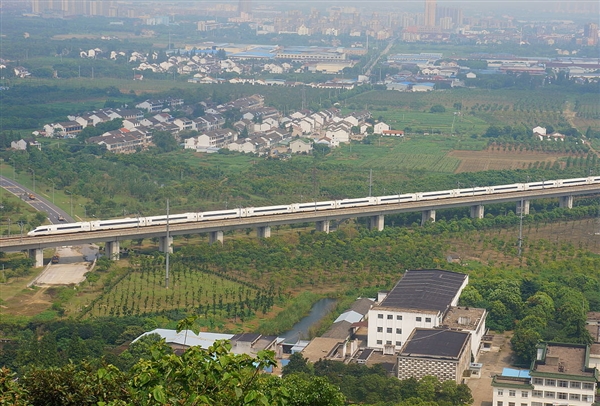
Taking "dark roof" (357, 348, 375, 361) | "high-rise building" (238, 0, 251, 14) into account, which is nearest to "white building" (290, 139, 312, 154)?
"dark roof" (357, 348, 375, 361)

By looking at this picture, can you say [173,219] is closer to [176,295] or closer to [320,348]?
[176,295]

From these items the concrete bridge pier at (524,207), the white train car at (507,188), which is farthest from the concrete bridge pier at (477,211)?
the concrete bridge pier at (524,207)

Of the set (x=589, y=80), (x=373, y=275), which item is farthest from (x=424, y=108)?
(x=373, y=275)

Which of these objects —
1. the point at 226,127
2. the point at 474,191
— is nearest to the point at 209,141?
the point at 226,127

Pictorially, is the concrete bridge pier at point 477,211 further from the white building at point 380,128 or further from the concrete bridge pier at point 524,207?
the white building at point 380,128

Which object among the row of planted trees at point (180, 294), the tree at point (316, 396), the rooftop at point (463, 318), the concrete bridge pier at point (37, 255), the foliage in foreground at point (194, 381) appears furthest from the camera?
the concrete bridge pier at point (37, 255)

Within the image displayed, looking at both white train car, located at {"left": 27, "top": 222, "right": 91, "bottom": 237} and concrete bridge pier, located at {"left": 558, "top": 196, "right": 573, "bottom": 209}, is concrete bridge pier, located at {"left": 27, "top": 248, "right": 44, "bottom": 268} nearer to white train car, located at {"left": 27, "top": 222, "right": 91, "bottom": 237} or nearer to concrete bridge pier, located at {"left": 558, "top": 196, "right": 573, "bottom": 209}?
white train car, located at {"left": 27, "top": 222, "right": 91, "bottom": 237}
